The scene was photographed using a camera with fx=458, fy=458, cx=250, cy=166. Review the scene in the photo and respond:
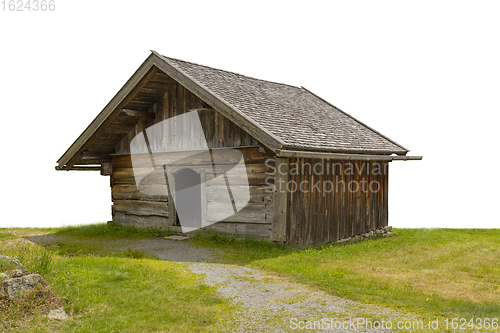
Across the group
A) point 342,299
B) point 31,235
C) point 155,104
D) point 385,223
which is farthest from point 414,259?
point 31,235

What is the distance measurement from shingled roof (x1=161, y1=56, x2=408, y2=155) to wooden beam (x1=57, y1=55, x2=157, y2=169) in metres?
0.80

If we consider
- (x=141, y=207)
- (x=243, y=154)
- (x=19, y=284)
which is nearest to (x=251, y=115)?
(x=243, y=154)

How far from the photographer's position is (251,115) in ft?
38.5

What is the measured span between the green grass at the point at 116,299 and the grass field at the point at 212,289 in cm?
1

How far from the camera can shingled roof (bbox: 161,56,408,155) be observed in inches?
466

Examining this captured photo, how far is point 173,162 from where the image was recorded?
14.4 metres

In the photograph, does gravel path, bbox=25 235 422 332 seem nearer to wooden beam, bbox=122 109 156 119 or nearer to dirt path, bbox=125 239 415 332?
dirt path, bbox=125 239 415 332

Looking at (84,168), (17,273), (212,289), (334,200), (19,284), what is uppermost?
(84,168)

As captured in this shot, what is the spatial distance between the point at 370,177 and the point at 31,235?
1163 centimetres

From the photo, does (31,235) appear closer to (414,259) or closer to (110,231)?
(110,231)

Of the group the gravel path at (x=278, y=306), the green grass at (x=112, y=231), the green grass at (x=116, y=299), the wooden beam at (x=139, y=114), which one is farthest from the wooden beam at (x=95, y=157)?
the gravel path at (x=278, y=306)

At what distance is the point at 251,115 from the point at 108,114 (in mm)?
5120

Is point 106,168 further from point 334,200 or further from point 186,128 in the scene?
point 334,200

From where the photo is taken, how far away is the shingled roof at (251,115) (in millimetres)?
11531
